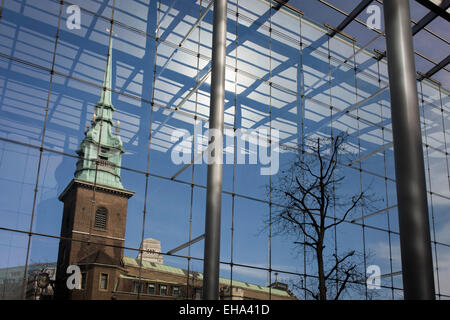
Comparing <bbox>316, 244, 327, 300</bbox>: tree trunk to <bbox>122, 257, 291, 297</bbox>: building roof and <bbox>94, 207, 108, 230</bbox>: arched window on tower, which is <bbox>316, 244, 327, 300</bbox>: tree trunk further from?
<bbox>94, 207, 108, 230</bbox>: arched window on tower

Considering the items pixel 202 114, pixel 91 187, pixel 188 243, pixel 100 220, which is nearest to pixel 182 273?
pixel 188 243

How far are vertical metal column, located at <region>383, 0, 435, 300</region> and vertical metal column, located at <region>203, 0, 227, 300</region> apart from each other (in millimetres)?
3542

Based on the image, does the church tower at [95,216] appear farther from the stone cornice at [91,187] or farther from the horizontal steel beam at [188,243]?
the horizontal steel beam at [188,243]

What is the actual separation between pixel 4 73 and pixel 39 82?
0.66 meters

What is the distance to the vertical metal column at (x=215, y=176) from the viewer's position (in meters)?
8.05

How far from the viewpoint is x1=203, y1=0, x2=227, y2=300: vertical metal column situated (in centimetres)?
805

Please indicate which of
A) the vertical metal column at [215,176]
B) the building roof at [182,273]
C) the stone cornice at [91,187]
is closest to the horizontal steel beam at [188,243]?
the building roof at [182,273]

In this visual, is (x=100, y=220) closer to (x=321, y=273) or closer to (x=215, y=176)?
(x=215, y=176)

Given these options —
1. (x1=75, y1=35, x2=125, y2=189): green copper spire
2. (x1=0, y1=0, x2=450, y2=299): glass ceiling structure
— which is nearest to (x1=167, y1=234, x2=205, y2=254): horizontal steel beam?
(x1=0, y1=0, x2=450, y2=299): glass ceiling structure

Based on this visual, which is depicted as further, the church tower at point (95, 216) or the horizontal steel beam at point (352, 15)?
the horizontal steel beam at point (352, 15)

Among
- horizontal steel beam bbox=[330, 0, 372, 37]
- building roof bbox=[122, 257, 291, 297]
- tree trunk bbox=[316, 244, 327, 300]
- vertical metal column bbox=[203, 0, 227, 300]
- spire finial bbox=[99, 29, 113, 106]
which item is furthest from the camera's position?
horizontal steel beam bbox=[330, 0, 372, 37]

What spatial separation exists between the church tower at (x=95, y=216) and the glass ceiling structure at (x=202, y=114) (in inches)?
8.0

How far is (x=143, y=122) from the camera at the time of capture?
37.1 ft

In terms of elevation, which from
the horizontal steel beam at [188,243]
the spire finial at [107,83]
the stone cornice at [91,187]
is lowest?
the horizontal steel beam at [188,243]
